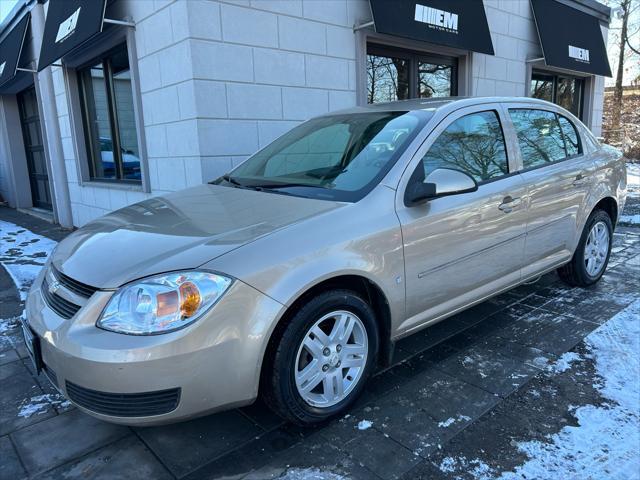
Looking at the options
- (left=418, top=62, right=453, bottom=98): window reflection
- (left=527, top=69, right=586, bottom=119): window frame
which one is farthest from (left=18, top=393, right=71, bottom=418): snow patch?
(left=527, top=69, right=586, bottom=119): window frame

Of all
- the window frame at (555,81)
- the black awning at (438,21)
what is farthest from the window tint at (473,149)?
the window frame at (555,81)

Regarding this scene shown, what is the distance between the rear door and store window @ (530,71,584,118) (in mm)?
6920

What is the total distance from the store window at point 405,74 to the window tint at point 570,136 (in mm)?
3417

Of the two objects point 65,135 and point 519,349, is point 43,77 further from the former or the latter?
point 519,349

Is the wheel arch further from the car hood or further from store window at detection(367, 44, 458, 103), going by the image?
store window at detection(367, 44, 458, 103)

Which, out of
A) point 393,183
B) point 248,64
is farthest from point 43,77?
point 393,183

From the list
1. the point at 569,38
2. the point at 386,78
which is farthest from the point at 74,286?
the point at 569,38

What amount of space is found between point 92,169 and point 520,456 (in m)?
7.66

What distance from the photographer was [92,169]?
787 centimetres

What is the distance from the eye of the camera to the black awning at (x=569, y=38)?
30.9 ft

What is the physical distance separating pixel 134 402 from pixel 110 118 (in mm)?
6096

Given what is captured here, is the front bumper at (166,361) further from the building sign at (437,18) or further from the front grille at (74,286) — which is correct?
the building sign at (437,18)

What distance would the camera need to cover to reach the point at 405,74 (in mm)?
7656

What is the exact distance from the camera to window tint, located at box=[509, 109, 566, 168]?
353 centimetres
